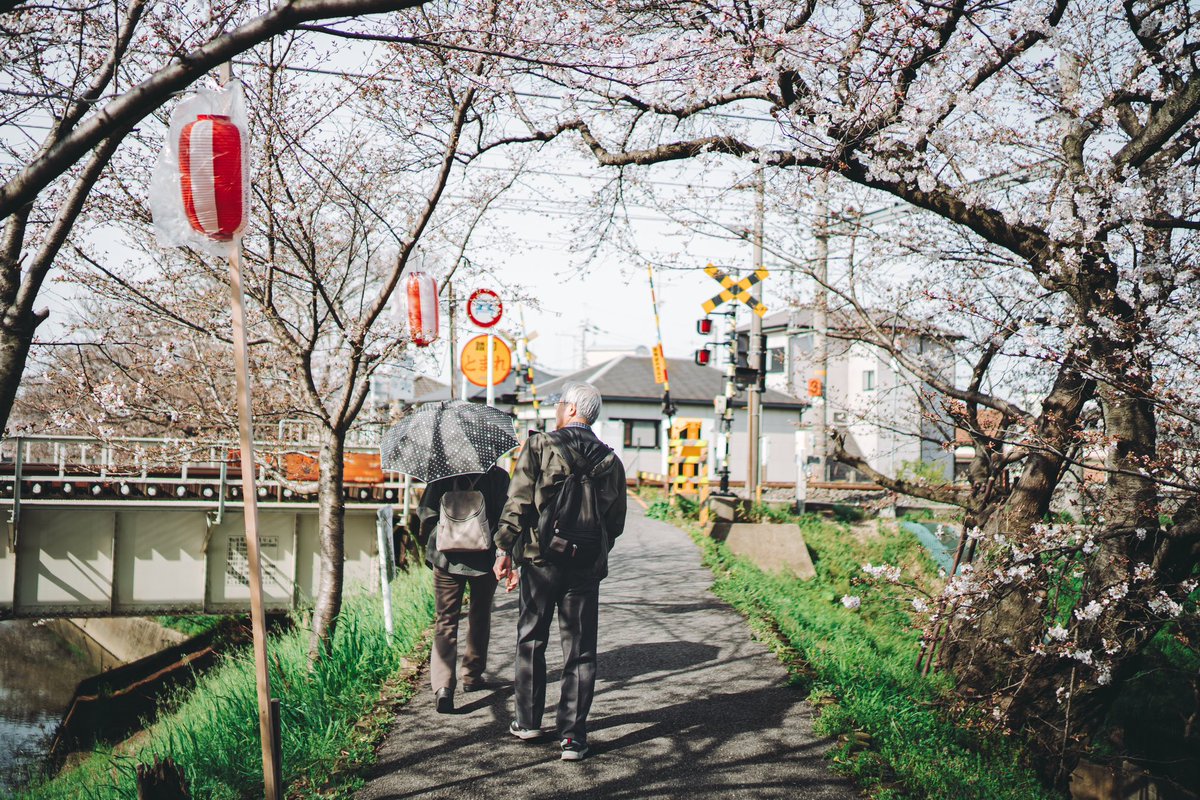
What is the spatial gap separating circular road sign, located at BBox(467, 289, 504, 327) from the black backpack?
4.70m

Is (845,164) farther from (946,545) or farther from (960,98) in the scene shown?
(946,545)

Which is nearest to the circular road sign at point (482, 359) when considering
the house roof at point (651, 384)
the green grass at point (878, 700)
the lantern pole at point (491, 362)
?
the lantern pole at point (491, 362)

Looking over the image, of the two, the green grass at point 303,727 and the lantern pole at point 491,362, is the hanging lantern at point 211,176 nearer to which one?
the green grass at point 303,727

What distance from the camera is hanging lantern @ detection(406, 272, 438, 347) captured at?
7.76m

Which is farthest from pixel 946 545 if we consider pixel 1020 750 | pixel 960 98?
pixel 960 98

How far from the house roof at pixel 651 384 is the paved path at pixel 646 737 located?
31.3 m

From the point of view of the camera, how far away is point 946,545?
47.0 feet

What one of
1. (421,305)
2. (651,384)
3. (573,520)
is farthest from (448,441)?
(651,384)

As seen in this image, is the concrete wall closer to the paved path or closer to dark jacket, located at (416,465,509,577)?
the paved path

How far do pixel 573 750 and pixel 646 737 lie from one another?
0.58 m

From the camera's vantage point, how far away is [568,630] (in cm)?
446

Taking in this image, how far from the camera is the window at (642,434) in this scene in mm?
38500

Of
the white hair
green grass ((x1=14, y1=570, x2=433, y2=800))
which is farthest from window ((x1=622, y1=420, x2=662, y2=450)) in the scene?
the white hair

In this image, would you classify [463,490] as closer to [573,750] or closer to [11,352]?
[573,750]
